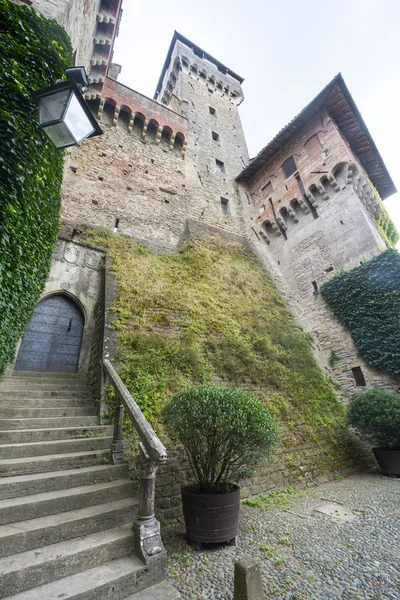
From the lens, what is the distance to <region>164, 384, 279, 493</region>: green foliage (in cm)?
328

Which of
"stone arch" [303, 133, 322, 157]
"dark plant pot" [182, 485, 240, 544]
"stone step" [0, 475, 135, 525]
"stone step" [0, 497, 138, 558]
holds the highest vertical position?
"stone arch" [303, 133, 322, 157]

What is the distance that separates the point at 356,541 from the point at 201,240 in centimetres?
963

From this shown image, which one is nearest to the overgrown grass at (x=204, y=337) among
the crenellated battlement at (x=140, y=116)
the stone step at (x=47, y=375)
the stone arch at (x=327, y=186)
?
the stone step at (x=47, y=375)

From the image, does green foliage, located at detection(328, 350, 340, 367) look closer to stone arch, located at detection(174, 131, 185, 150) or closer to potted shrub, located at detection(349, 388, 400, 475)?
potted shrub, located at detection(349, 388, 400, 475)

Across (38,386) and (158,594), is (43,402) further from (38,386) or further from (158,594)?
(158,594)

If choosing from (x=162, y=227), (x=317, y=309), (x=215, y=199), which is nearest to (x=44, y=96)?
(x=162, y=227)

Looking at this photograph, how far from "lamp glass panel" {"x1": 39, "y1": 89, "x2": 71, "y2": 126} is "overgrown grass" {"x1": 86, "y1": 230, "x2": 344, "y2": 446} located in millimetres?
3800

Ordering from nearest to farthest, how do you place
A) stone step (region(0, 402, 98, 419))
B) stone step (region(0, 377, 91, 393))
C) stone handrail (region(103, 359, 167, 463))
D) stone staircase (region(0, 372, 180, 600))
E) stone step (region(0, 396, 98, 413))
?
stone staircase (region(0, 372, 180, 600)), stone handrail (region(103, 359, 167, 463)), stone step (region(0, 402, 98, 419)), stone step (region(0, 396, 98, 413)), stone step (region(0, 377, 91, 393))

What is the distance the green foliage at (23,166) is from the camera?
3.34m

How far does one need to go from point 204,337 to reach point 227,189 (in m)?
10.9

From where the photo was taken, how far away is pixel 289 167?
13203 millimetres

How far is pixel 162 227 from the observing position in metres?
10.9

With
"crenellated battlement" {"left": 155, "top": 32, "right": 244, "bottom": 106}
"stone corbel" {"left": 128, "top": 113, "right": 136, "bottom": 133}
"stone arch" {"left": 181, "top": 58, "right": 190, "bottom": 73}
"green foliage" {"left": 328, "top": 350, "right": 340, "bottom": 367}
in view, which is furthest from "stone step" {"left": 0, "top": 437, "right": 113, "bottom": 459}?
"stone arch" {"left": 181, "top": 58, "right": 190, "bottom": 73}

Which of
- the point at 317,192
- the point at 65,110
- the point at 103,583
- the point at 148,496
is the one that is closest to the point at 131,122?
the point at 317,192
